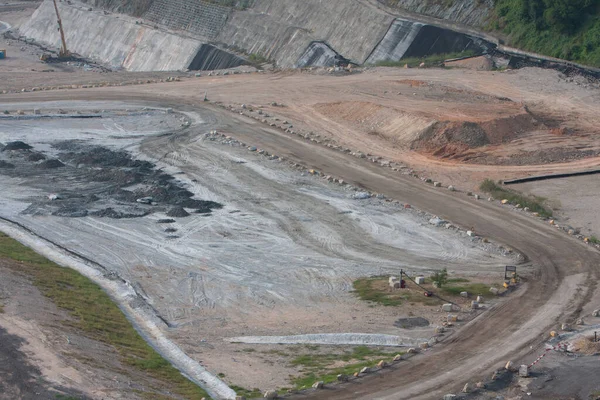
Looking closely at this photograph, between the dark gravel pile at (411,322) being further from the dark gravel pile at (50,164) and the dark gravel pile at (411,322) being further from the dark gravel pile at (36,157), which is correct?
the dark gravel pile at (36,157)

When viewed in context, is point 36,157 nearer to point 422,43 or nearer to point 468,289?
point 468,289

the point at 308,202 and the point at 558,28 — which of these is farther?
the point at 558,28

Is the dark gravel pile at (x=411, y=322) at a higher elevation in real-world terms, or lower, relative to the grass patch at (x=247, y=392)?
higher

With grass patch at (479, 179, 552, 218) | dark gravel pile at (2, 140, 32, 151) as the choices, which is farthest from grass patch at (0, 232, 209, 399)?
grass patch at (479, 179, 552, 218)

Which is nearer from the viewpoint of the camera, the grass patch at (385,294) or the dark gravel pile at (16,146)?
the grass patch at (385,294)

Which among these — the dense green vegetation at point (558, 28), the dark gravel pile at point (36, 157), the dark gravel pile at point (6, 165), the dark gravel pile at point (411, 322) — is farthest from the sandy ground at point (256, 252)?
the dense green vegetation at point (558, 28)

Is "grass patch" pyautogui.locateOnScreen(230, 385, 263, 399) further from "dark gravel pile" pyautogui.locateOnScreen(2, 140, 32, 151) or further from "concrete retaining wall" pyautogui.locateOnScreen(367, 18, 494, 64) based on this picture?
"concrete retaining wall" pyautogui.locateOnScreen(367, 18, 494, 64)

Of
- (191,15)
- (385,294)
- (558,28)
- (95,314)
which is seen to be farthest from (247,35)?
(95,314)
